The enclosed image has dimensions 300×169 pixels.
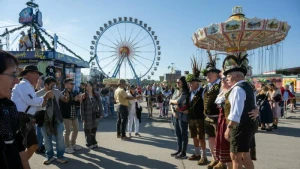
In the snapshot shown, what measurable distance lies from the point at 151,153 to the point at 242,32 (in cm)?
1543

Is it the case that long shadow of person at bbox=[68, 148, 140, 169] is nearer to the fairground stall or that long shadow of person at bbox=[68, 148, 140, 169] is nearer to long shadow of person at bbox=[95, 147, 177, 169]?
long shadow of person at bbox=[95, 147, 177, 169]

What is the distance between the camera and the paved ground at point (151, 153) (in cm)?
429

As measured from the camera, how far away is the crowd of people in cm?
162

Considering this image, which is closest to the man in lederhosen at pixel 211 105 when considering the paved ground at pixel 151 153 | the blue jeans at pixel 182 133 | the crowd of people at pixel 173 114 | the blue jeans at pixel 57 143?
the crowd of people at pixel 173 114

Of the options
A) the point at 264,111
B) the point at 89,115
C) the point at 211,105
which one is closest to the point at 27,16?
the point at 89,115

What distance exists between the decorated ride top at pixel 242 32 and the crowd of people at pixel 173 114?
11.5 meters

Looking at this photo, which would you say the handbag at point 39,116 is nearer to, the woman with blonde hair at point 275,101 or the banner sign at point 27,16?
the woman with blonde hair at point 275,101

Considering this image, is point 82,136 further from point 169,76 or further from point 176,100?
point 169,76

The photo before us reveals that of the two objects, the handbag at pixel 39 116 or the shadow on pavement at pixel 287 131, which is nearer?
the handbag at pixel 39 116

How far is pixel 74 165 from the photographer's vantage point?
4.35 m

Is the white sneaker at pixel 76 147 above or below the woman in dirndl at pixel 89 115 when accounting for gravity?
below

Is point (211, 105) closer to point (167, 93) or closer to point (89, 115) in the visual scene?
point (89, 115)

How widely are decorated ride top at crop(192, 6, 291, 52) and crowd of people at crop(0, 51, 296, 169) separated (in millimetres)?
11537

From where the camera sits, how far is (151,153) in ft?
16.6
